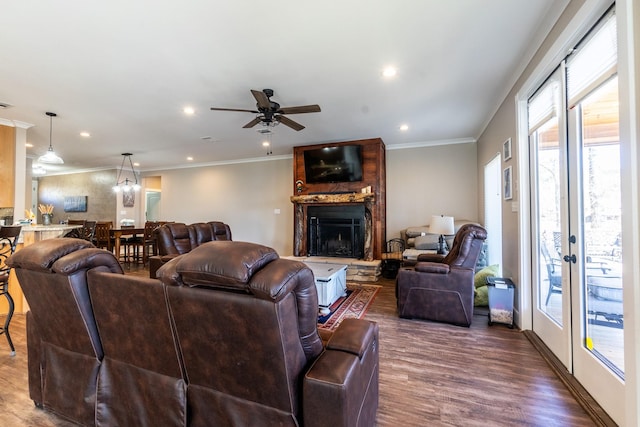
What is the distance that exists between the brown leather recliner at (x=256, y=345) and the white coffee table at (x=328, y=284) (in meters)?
1.89

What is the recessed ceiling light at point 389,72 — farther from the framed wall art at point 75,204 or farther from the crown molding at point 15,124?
the framed wall art at point 75,204

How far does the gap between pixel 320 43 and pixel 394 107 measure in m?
1.75

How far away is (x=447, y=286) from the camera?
3.02 metres

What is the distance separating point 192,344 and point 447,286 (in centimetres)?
267

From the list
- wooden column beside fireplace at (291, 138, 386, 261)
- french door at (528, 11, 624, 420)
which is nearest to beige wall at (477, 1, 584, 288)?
french door at (528, 11, 624, 420)

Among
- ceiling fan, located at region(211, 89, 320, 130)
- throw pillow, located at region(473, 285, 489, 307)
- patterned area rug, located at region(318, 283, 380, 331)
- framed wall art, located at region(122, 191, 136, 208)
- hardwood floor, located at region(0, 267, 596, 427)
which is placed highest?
ceiling fan, located at region(211, 89, 320, 130)

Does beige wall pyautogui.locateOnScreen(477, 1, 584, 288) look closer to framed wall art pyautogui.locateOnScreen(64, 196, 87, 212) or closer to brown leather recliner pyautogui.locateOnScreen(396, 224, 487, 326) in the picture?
brown leather recliner pyautogui.locateOnScreen(396, 224, 487, 326)

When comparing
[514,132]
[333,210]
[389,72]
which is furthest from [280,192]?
[514,132]

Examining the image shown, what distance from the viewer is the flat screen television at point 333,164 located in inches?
215

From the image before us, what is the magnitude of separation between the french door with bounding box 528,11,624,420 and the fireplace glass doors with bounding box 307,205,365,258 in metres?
3.28

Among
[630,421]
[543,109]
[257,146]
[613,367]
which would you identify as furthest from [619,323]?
[257,146]

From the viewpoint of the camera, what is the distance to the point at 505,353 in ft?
7.93

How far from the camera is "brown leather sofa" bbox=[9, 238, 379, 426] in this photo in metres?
1.02

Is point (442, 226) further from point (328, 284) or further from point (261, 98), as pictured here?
point (261, 98)
